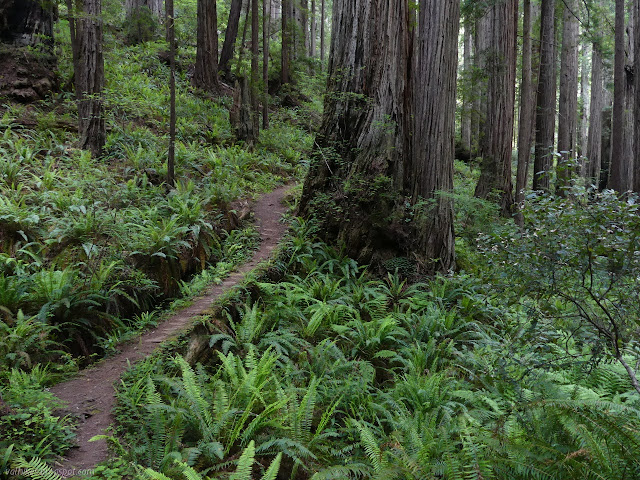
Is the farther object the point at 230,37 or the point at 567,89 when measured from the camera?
the point at 230,37

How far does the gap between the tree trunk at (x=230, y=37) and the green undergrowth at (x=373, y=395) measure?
44.2ft

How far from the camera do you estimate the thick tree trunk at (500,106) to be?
10547mm

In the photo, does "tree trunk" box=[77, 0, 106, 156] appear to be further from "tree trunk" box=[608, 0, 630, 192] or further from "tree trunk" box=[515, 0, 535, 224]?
"tree trunk" box=[608, 0, 630, 192]

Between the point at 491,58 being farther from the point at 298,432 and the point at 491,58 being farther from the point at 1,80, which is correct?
the point at 1,80

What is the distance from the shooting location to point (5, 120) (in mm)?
8539

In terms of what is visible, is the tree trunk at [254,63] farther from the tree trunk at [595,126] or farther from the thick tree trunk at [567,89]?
the tree trunk at [595,126]

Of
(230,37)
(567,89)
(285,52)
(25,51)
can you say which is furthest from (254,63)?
(567,89)

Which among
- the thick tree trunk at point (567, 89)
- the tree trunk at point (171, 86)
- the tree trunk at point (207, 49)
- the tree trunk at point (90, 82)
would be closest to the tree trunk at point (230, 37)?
the tree trunk at point (207, 49)

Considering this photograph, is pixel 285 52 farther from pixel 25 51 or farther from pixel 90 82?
pixel 90 82

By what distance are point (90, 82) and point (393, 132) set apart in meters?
6.61

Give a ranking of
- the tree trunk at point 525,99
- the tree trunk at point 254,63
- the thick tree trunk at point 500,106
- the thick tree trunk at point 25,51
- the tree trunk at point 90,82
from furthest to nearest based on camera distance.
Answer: the tree trunk at point 254,63 → the thick tree trunk at point 500,106 → the thick tree trunk at point 25,51 → the tree trunk at point 525,99 → the tree trunk at point 90,82

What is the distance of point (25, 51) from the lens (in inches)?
397

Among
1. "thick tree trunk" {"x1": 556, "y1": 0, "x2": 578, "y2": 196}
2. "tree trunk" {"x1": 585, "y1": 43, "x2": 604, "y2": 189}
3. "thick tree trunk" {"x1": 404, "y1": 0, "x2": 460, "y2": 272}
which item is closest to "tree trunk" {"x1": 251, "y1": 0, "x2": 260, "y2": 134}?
"thick tree trunk" {"x1": 404, "y1": 0, "x2": 460, "y2": 272}

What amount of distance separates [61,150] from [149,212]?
10.1 ft
